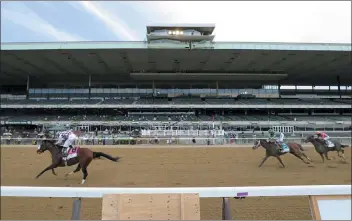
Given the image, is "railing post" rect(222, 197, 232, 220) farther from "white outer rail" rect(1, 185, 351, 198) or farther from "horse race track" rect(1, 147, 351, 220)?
"horse race track" rect(1, 147, 351, 220)

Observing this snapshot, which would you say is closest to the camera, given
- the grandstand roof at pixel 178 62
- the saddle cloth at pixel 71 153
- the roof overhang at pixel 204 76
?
the saddle cloth at pixel 71 153

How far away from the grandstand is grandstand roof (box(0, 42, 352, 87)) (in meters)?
0.08

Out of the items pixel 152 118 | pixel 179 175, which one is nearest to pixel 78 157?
pixel 179 175

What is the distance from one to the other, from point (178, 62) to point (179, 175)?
19.5 metres

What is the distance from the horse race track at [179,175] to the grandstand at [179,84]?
7361 millimetres

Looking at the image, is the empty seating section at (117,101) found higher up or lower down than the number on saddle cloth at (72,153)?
higher up

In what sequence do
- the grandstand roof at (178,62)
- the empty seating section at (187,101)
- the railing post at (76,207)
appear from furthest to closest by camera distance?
the empty seating section at (187,101) < the grandstand roof at (178,62) < the railing post at (76,207)

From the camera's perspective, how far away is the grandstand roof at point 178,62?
2452cm

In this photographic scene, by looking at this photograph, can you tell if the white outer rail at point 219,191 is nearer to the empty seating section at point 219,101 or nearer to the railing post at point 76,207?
the railing post at point 76,207

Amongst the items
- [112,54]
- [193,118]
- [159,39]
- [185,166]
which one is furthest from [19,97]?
[185,166]

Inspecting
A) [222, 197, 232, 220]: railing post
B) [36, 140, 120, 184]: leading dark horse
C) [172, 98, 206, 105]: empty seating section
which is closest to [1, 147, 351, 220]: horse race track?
[36, 140, 120, 184]: leading dark horse

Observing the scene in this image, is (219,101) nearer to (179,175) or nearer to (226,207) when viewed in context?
(179,175)

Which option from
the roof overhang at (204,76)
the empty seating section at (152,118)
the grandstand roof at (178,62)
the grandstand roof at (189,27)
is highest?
the grandstand roof at (189,27)

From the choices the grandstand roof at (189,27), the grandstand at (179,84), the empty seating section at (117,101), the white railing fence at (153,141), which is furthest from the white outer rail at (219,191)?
the empty seating section at (117,101)
